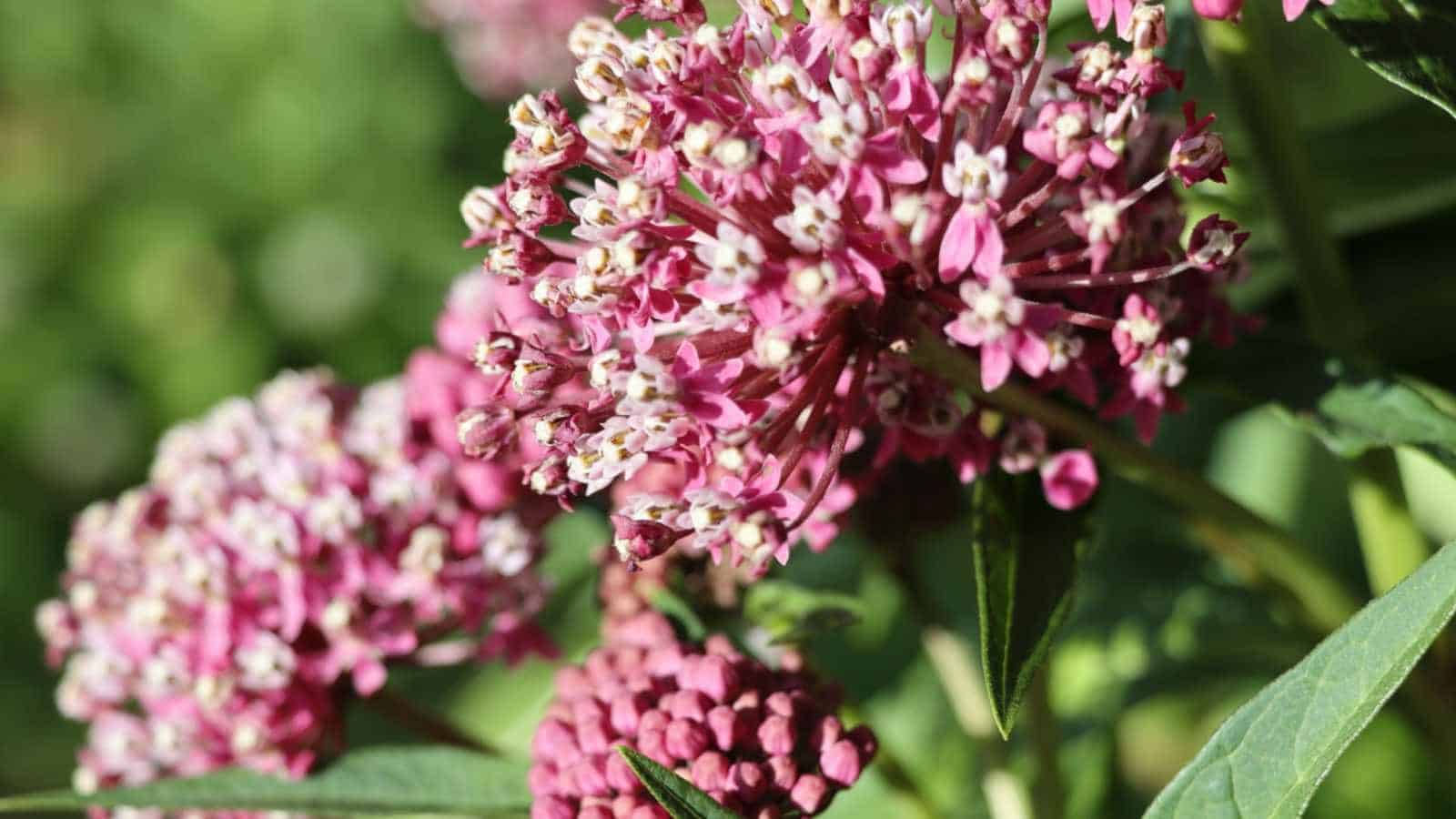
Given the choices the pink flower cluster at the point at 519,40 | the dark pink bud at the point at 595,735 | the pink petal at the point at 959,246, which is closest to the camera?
the pink petal at the point at 959,246

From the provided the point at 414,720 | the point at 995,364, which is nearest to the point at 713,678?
the point at 995,364

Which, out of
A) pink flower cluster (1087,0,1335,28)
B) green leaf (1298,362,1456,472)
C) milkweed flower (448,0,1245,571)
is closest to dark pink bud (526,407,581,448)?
milkweed flower (448,0,1245,571)

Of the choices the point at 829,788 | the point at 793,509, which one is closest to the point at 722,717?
the point at 829,788

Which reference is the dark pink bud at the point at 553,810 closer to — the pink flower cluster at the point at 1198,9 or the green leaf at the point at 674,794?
the green leaf at the point at 674,794

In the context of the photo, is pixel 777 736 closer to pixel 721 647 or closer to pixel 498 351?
pixel 721 647

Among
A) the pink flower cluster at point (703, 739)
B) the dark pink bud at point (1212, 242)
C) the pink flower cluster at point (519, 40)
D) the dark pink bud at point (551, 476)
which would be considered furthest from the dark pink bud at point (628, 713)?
the pink flower cluster at point (519, 40)

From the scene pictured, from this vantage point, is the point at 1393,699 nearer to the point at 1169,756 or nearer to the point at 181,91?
the point at 1169,756
